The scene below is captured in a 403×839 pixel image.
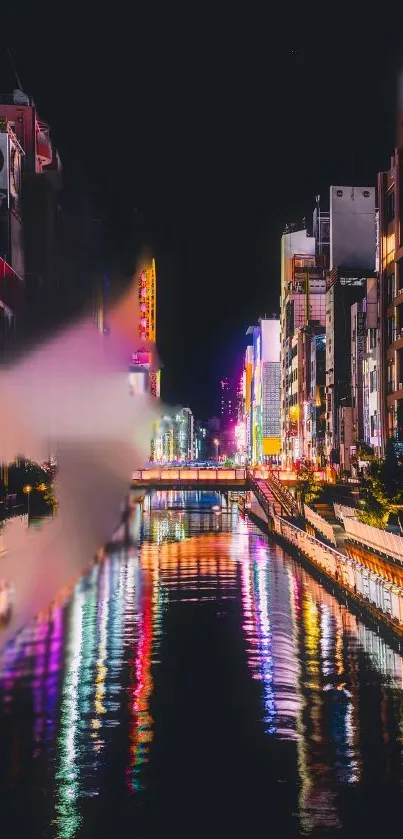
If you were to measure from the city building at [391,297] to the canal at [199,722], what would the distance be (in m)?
58.4

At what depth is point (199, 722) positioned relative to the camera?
1437 centimetres

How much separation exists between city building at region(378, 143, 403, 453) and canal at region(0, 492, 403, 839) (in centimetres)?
5837

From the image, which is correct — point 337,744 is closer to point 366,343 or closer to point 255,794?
point 255,794

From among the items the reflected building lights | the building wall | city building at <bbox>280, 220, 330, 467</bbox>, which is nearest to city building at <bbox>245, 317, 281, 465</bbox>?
city building at <bbox>280, 220, 330, 467</bbox>

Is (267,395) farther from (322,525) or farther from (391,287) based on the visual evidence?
(322,525)

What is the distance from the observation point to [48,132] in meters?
116

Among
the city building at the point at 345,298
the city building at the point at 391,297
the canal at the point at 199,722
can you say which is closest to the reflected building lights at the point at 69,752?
the canal at the point at 199,722

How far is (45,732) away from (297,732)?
316cm

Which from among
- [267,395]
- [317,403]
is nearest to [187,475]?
[317,403]

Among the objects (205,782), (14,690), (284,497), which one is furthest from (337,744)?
(284,497)

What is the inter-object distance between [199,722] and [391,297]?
3010 inches

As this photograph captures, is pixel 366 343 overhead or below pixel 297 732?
overhead

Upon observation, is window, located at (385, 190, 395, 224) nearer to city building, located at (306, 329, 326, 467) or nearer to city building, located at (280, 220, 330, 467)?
city building, located at (306, 329, 326, 467)

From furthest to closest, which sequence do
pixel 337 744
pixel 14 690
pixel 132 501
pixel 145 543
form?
1. pixel 132 501
2. pixel 145 543
3. pixel 14 690
4. pixel 337 744
